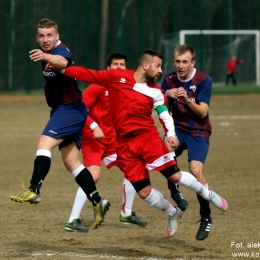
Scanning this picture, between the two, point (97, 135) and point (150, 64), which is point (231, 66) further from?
point (150, 64)

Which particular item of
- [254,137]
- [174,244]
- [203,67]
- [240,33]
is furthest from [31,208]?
[240,33]

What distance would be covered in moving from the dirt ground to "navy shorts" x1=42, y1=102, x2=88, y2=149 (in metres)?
1.08

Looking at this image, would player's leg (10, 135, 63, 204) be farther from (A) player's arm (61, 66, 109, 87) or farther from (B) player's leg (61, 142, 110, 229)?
(A) player's arm (61, 66, 109, 87)

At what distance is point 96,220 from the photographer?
7305 millimetres

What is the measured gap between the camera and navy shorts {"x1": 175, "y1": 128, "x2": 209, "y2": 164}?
773 cm

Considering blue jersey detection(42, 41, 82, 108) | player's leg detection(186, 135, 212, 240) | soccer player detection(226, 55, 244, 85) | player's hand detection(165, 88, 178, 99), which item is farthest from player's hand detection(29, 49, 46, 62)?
soccer player detection(226, 55, 244, 85)

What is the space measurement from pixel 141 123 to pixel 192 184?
2.47 feet

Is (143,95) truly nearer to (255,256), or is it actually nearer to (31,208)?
(255,256)

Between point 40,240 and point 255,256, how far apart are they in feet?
7.44

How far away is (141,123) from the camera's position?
6977 mm

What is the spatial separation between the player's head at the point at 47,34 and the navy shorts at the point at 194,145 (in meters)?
1.66

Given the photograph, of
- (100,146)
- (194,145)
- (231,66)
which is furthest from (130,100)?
(231,66)

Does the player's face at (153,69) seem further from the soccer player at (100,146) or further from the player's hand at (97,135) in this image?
the soccer player at (100,146)

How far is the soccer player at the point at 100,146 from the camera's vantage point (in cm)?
841
